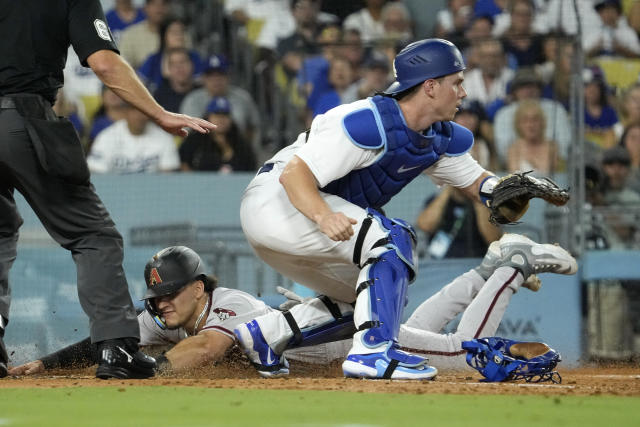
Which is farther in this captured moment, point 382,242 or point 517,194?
point 517,194

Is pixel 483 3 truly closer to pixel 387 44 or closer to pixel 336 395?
pixel 387 44

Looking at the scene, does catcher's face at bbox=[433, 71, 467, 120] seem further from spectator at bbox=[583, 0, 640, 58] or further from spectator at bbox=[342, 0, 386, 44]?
spectator at bbox=[583, 0, 640, 58]

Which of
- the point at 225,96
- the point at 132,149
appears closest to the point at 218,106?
the point at 225,96

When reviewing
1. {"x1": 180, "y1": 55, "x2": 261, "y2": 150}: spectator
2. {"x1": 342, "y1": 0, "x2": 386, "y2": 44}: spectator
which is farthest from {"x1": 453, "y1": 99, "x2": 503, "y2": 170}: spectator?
{"x1": 180, "y1": 55, "x2": 261, "y2": 150}: spectator

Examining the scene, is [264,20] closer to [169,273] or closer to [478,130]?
[478,130]

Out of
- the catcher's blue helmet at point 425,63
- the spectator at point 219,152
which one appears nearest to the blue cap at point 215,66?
the spectator at point 219,152

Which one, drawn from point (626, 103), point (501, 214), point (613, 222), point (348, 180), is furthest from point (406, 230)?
point (626, 103)

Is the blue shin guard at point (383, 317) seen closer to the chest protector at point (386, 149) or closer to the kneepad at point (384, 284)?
the kneepad at point (384, 284)
